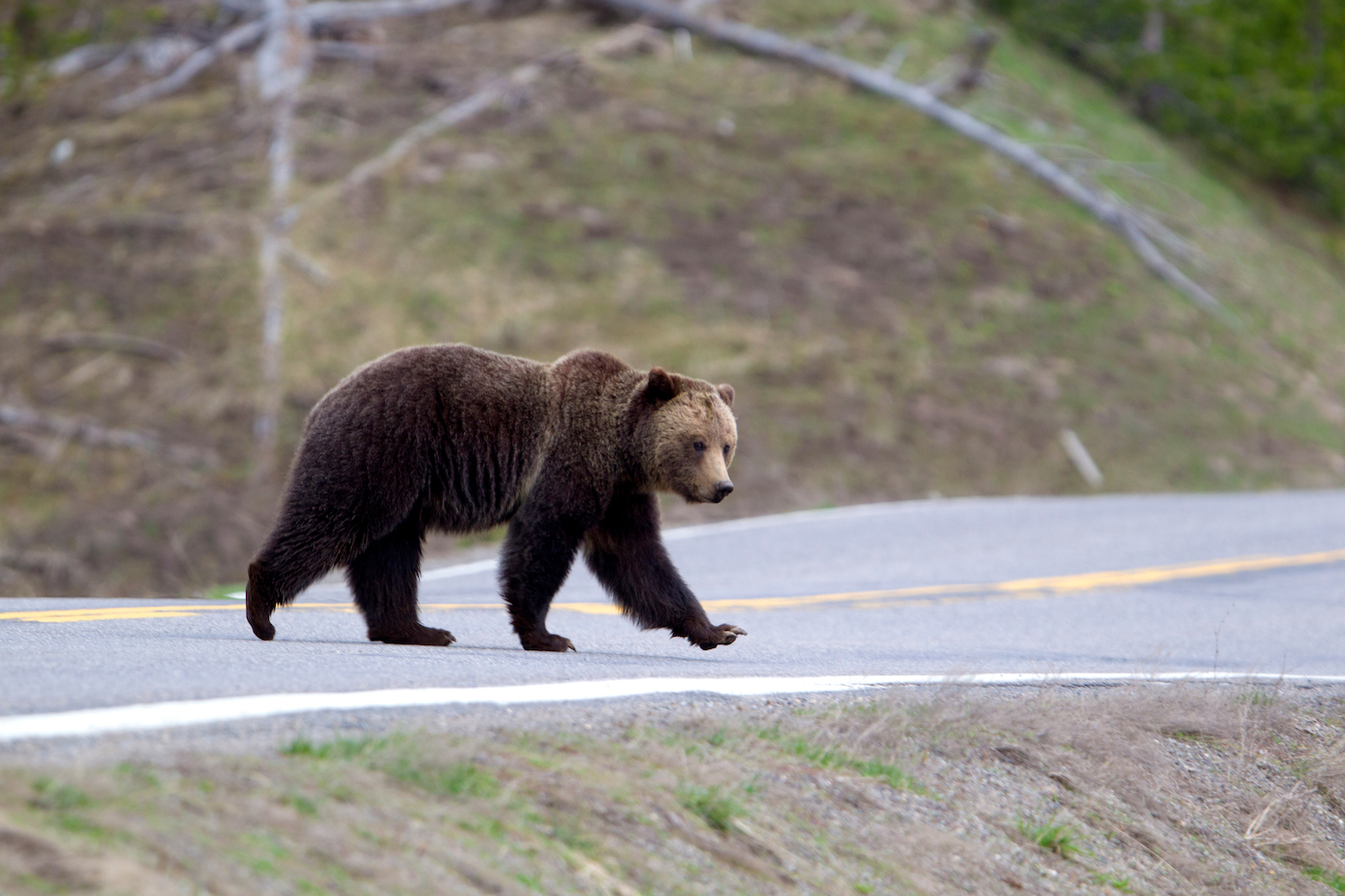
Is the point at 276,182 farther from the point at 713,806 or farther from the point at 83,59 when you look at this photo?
the point at 713,806

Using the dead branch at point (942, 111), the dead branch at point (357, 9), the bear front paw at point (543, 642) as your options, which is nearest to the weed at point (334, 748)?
the bear front paw at point (543, 642)

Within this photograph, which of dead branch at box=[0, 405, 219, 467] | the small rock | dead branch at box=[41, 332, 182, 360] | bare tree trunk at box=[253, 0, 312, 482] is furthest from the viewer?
the small rock

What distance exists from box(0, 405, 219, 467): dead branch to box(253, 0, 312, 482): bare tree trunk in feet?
2.48

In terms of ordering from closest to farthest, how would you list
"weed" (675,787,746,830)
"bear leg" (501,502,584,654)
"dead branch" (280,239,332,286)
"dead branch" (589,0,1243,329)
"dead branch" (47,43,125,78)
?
"weed" (675,787,746,830) < "bear leg" (501,502,584,654) < "dead branch" (280,239,332,286) < "dead branch" (589,0,1243,329) < "dead branch" (47,43,125,78)

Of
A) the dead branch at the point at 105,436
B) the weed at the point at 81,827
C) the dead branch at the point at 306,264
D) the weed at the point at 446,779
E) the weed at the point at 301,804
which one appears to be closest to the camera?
the weed at the point at 81,827

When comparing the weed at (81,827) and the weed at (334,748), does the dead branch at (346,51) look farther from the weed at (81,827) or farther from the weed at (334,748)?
the weed at (81,827)

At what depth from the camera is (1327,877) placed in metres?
5.09

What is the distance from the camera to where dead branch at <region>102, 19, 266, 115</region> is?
74.7 feet

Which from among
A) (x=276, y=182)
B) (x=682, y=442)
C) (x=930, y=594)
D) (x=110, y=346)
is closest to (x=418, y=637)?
(x=682, y=442)

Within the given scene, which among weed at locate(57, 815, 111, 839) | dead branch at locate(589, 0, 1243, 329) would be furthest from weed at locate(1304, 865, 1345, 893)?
dead branch at locate(589, 0, 1243, 329)

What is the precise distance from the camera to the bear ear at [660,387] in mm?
6258

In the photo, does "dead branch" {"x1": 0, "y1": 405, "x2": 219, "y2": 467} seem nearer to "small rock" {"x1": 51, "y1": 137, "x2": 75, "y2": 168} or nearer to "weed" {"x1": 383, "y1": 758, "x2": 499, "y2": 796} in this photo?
"small rock" {"x1": 51, "y1": 137, "x2": 75, "y2": 168}

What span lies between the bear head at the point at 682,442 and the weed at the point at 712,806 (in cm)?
232

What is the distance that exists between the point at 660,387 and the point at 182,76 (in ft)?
65.0
